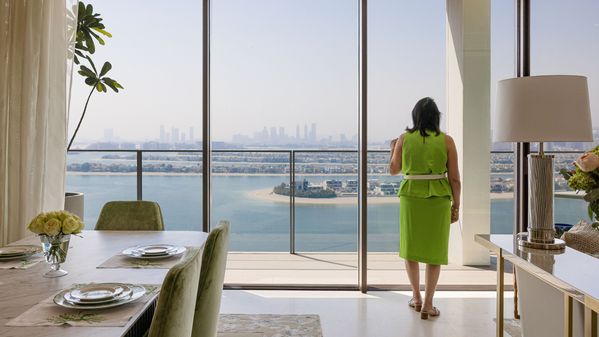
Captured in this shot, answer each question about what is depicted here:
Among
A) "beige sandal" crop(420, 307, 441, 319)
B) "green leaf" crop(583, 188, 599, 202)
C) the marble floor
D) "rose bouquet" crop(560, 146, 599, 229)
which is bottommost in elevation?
the marble floor

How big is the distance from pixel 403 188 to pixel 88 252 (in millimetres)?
2138

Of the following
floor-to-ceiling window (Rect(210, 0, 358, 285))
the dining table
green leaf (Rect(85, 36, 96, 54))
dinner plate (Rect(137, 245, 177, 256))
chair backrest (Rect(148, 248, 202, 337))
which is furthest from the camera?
floor-to-ceiling window (Rect(210, 0, 358, 285))

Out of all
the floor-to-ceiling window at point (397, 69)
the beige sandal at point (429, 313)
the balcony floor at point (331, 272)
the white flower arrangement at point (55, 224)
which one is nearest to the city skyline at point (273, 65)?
the floor-to-ceiling window at point (397, 69)

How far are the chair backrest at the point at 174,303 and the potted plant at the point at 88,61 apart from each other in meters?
3.03

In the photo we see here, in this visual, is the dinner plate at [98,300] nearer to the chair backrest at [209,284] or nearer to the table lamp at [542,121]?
the chair backrest at [209,284]

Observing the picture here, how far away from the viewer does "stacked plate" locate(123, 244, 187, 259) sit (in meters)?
2.18

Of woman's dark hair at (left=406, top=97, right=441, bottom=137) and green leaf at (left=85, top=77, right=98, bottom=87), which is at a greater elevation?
green leaf at (left=85, top=77, right=98, bottom=87)

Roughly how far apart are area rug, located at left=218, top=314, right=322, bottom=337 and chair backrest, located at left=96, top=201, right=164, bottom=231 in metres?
0.81

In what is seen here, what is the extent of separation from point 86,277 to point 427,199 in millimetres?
2332

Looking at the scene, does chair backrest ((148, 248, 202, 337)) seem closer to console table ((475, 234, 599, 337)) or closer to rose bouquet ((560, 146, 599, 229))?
console table ((475, 234, 599, 337))

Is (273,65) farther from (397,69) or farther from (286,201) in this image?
(286,201)

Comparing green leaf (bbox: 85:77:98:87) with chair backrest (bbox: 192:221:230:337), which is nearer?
chair backrest (bbox: 192:221:230:337)

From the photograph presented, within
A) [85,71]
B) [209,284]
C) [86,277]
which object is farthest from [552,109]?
[85,71]

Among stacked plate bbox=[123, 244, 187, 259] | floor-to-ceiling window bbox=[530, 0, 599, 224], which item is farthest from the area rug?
floor-to-ceiling window bbox=[530, 0, 599, 224]
